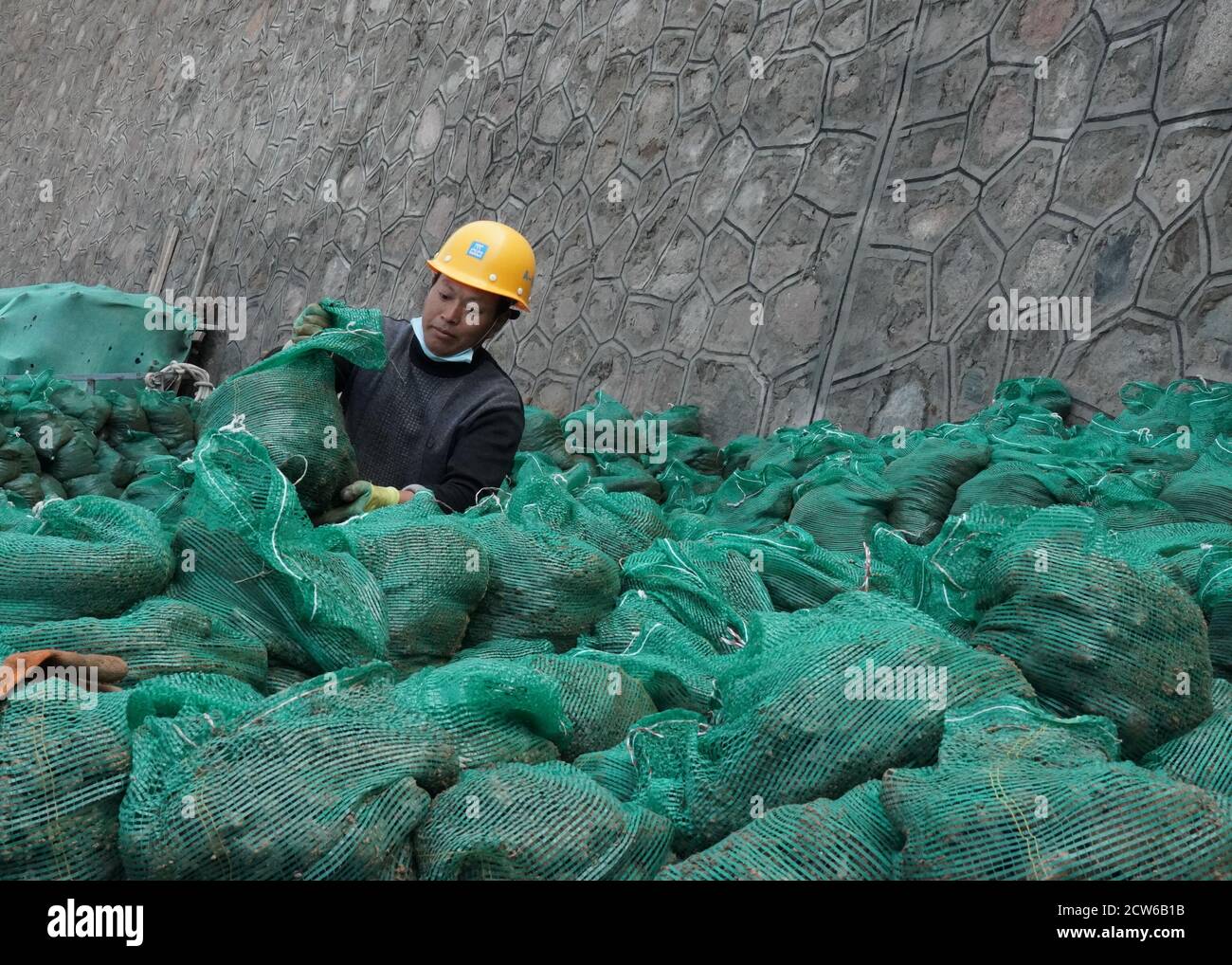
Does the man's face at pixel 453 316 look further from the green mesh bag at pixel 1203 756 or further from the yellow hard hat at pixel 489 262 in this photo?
the green mesh bag at pixel 1203 756

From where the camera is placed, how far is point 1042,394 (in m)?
4.22

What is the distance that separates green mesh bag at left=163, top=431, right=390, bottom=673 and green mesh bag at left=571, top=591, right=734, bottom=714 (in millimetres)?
367

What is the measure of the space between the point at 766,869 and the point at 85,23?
49.4ft

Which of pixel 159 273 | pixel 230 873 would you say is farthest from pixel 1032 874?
pixel 159 273

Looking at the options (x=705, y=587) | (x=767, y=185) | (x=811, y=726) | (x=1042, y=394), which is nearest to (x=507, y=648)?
(x=705, y=587)

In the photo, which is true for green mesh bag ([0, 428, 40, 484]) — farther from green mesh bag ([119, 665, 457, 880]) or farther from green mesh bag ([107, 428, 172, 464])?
green mesh bag ([119, 665, 457, 880])

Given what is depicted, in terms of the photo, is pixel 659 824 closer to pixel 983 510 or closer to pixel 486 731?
pixel 486 731

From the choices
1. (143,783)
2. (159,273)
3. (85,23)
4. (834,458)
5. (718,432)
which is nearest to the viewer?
(143,783)

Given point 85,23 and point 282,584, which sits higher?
point 85,23

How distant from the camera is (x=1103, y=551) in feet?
6.33

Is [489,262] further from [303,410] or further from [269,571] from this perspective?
[269,571]

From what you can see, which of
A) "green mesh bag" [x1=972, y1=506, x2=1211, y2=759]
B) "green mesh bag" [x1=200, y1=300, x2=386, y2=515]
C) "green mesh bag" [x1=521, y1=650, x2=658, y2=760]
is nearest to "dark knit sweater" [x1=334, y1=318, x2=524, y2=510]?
"green mesh bag" [x1=200, y1=300, x2=386, y2=515]

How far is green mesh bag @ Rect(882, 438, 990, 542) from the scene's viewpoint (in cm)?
326

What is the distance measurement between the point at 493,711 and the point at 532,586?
1.73 ft
